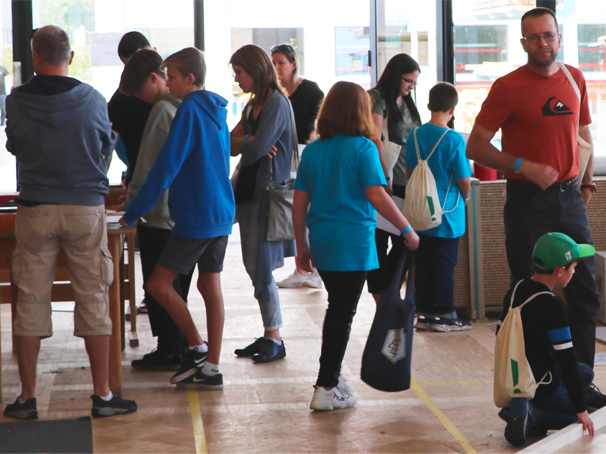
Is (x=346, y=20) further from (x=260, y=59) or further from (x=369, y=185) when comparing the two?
(x=369, y=185)

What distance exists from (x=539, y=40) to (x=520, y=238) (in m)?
0.82

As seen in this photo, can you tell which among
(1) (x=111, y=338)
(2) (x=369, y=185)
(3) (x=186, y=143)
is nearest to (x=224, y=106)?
(3) (x=186, y=143)

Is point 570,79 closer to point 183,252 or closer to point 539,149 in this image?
point 539,149

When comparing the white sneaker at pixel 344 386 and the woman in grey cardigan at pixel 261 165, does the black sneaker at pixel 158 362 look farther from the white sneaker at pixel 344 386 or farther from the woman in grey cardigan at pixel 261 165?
the white sneaker at pixel 344 386

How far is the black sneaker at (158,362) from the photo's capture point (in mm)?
4477

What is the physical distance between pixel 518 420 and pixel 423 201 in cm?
194

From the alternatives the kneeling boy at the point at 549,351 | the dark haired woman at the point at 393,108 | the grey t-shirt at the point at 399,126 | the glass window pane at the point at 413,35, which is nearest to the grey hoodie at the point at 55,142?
the kneeling boy at the point at 549,351

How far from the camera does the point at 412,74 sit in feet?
16.9

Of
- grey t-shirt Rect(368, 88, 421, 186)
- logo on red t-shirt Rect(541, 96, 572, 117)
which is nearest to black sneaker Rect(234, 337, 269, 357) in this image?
grey t-shirt Rect(368, 88, 421, 186)

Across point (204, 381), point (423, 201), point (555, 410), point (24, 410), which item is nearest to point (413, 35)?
point (423, 201)

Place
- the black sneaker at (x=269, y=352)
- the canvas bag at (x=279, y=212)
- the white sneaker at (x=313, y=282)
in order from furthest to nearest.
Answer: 1. the white sneaker at (x=313, y=282)
2. the black sneaker at (x=269, y=352)
3. the canvas bag at (x=279, y=212)

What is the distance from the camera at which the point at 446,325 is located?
5266 millimetres

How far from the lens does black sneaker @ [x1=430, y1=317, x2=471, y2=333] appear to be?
17.2 ft

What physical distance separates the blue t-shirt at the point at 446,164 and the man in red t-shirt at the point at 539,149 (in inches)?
51.9
